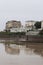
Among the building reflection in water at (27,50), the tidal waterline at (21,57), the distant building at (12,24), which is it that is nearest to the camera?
the tidal waterline at (21,57)

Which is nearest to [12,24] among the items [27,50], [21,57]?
[27,50]

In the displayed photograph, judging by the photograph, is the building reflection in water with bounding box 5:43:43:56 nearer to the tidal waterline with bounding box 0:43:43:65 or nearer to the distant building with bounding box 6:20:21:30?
the tidal waterline with bounding box 0:43:43:65

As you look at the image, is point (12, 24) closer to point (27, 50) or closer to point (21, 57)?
point (27, 50)

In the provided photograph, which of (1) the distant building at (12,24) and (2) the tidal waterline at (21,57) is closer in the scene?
(2) the tidal waterline at (21,57)

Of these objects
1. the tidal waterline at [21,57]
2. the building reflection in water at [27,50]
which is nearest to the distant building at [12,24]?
the building reflection in water at [27,50]

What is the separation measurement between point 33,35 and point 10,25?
23.7 m

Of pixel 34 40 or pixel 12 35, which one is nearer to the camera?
pixel 34 40

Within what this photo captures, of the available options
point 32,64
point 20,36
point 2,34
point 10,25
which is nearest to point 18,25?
point 10,25

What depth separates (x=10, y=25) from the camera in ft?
178

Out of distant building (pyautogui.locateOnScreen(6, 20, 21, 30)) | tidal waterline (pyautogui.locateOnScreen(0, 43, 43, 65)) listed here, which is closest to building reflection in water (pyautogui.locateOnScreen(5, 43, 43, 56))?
tidal waterline (pyautogui.locateOnScreen(0, 43, 43, 65))

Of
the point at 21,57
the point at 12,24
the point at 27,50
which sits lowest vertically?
the point at 27,50

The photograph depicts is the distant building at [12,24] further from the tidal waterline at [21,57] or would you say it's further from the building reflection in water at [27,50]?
the tidal waterline at [21,57]

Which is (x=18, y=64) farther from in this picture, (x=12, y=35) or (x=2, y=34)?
(x=2, y=34)

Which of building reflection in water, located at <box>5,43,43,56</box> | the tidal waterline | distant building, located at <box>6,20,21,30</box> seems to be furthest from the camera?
distant building, located at <box>6,20,21,30</box>
